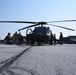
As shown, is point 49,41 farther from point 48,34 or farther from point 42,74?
point 42,74

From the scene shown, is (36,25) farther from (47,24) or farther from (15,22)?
(15,22)

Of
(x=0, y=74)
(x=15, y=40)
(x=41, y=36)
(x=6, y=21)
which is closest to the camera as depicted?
(x=0, y=74)

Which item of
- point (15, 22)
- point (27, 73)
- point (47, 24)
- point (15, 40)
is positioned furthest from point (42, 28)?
point (27, 73)

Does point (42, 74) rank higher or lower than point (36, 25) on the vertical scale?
lower

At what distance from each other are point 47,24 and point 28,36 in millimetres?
3091

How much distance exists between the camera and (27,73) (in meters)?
5.06

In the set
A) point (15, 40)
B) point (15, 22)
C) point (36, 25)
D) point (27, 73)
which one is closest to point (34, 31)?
point (36, 25)

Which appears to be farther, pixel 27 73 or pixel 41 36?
pixel 41 36

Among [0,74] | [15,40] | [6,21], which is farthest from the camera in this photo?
[15,40]

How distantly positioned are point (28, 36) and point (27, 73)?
2680cm

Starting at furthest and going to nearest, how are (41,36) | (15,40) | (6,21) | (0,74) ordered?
(15,40) < (41,36) < (6,21) < (0,74)

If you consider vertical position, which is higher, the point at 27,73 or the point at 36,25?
the point at 36,25

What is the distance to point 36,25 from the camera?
30.6 m

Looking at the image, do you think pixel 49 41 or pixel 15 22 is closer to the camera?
pixel 15 22
